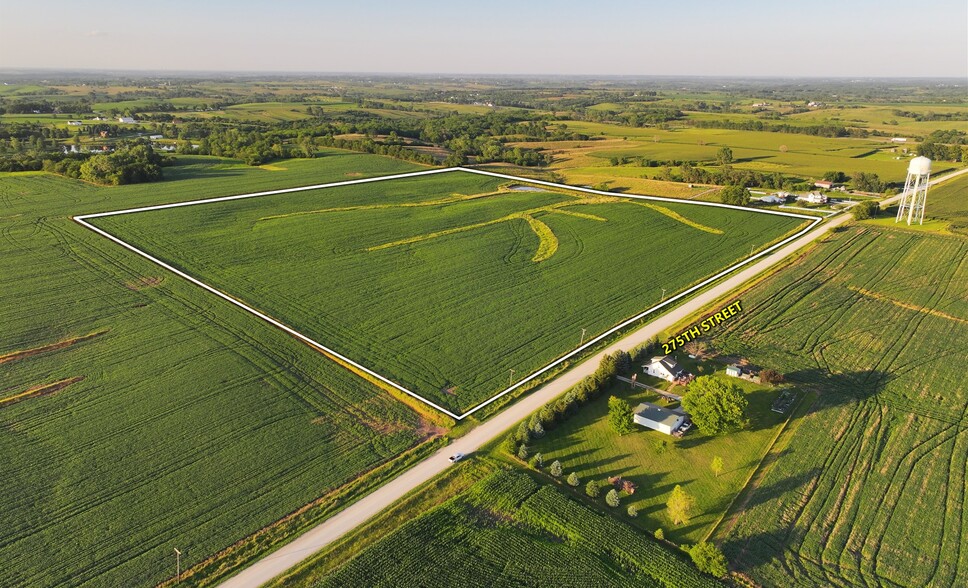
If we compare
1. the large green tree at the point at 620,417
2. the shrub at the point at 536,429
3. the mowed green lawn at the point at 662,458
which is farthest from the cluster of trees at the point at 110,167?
the large green tree at the point at 620,417

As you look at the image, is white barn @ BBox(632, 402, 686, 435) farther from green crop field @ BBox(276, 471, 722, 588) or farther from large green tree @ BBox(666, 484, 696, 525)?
green crop field @ BBox(276, 471, 722, 588)

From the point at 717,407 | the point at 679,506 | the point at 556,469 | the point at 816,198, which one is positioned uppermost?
the point at 816,198

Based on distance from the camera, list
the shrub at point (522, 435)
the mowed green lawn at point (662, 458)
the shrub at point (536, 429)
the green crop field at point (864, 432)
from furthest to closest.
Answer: the shrub at point (536, 429) → the shrub at point (522, 435) → the mowed green lawn at point (662, 458) → the green crop field at point (864, 432)

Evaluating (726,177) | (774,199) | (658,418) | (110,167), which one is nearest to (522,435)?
(658,418)

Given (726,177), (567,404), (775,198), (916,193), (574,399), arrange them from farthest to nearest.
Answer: (726,177) → (775,198) → (916,193) → (574,399) → (567,404)

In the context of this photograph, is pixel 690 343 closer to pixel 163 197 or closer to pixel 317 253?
pixel 317 253

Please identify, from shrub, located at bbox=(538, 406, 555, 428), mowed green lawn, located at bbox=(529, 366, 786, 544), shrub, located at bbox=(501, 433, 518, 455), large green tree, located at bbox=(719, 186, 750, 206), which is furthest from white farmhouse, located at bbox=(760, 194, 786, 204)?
shrub, located at bbox=(501, 433, 518, 455)

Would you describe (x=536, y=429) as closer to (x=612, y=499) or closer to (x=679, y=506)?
(x=612, y=499)

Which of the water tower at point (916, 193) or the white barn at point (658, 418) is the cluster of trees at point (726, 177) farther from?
the white barn at point (658, 418)
